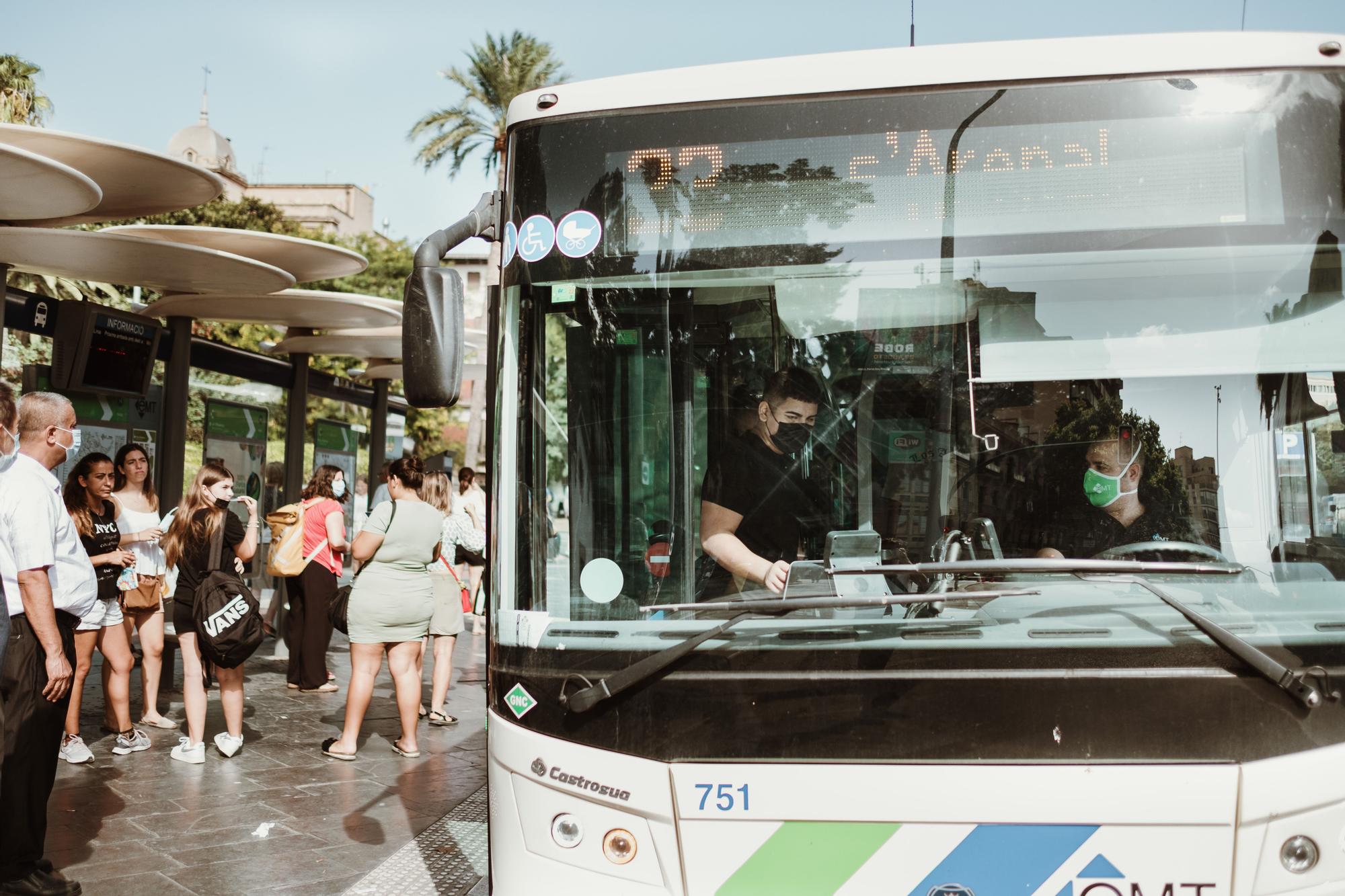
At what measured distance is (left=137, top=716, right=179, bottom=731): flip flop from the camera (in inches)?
312

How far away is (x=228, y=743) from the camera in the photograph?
710cm

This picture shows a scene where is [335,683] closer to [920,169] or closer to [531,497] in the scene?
[531,497]

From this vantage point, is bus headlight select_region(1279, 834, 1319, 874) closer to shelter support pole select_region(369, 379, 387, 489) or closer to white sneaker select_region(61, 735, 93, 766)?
white sneaker select_region(61, 735, 93, 766)

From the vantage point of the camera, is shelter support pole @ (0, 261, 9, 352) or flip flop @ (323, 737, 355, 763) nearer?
flip flop @ (323, 737, 355, 763)

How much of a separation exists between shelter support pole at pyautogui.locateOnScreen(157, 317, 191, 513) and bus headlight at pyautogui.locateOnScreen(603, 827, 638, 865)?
7692 mm

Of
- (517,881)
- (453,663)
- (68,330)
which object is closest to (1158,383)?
(517,881)

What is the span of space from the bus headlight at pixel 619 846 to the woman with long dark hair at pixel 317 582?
5.92 metres

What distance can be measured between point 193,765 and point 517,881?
14.9 feet

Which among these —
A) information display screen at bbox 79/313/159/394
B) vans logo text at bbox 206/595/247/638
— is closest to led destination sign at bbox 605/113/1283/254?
vans logo text at bbox 206/595/247/638

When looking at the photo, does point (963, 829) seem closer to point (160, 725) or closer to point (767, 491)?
point (767, 491)

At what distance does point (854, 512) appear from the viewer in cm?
313

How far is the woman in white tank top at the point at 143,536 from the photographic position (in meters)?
7.41

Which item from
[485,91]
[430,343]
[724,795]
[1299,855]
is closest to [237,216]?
[485,91]

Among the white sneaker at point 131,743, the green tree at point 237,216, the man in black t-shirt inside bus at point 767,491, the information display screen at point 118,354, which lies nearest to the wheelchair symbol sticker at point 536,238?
the man in black t-shirt inside bus at point 767,491
